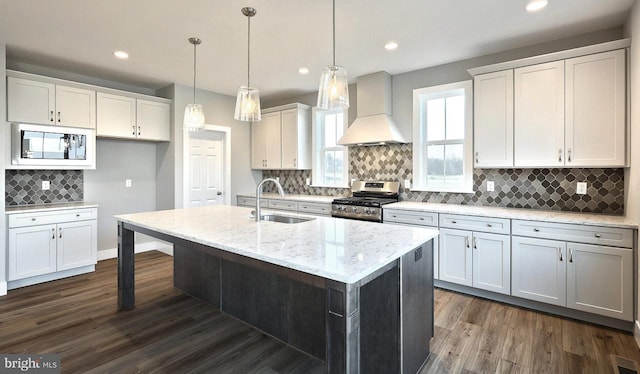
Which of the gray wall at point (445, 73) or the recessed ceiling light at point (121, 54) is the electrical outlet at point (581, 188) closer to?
the gray wall at point (445, 73)

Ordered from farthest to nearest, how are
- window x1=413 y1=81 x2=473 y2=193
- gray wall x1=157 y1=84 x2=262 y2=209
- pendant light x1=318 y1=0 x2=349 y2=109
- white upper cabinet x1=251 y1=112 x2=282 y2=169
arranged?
white upper cabinet x1=251 y1=112 x2=282 y2=169
gray wall x1=157 y1=84 x2=262 y2=209
window x1=413 y1=81 x2=473 y2=193
pendant light x1=318 y1=0 x2=349 y2=109

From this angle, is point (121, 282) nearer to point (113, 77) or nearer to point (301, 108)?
point (113, 77)

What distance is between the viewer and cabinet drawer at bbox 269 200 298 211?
4.82m

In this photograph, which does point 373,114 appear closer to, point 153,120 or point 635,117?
point 635,117

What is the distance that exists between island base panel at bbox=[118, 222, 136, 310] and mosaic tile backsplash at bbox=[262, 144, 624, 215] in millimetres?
2948

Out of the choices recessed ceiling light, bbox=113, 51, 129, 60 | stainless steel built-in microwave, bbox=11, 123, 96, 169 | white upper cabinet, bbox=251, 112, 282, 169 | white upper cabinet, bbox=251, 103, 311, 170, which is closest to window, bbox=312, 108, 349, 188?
white upper cabinet, bbox=251, 103, 311, 170

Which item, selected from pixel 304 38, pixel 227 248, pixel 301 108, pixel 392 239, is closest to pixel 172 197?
pixel 301 108

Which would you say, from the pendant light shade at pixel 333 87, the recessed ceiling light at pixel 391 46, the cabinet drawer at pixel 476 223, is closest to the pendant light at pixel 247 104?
the pendant light shade at pixel 333 87

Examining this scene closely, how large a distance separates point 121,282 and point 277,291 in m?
1.65

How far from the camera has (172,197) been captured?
15.8ft

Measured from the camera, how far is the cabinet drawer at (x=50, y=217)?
344 centimetres

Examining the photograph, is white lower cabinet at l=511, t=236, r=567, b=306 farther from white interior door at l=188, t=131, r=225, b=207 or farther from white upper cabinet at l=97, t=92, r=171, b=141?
white upper cabinet at l=97, t=92, r=171, b=141

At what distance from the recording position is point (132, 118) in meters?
4.49

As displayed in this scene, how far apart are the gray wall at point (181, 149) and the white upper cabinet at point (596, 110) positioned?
4.63 metres
